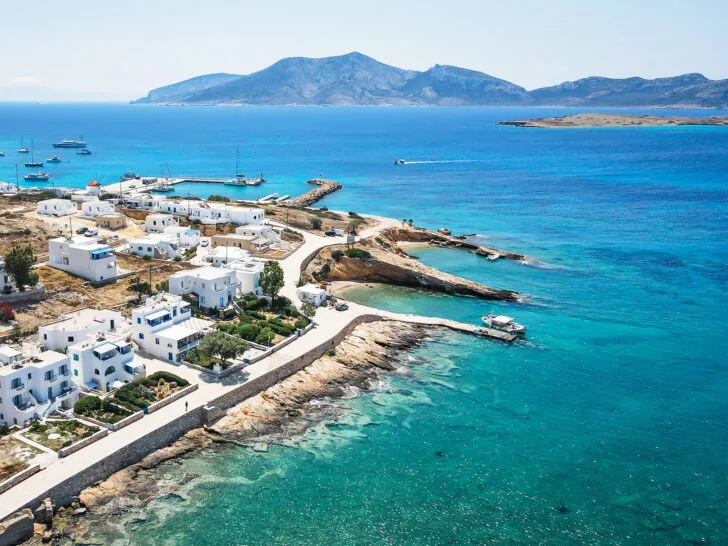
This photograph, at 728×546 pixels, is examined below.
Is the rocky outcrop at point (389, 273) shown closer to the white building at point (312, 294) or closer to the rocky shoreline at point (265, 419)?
the white building at point (312, 294)

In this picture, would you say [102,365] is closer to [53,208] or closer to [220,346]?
[220,346]

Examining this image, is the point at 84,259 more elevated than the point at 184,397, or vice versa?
the point at 84,259

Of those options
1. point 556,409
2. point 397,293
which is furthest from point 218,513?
point 397,293

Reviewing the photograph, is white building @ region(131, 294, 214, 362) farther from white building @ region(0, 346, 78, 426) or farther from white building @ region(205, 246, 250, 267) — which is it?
white building @ region(205, 246, 250, 267)

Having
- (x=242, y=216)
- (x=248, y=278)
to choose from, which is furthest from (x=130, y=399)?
(x=242, y=216)

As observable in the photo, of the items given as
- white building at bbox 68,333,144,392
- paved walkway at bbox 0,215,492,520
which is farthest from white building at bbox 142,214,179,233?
white building at bbox 68,333,144,392

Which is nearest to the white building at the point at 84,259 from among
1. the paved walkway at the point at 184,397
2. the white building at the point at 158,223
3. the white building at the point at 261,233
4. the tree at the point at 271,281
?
the tree at the point at 271,281

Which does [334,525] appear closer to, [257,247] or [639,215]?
[257,247]
